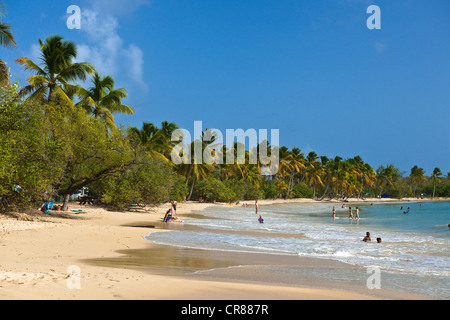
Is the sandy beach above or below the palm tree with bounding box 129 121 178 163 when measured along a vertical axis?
below

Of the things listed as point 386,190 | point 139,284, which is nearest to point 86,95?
point 139,284

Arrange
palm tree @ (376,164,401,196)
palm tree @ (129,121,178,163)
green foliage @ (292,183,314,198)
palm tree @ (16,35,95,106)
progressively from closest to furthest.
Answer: palm tree @ (16,35,95,106)
palm tree @ (129,121,178,163)
green foliage @ (292,183,314,198)
palm tree @ (376,164,401,196)

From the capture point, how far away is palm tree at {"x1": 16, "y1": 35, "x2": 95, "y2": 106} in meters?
23.1

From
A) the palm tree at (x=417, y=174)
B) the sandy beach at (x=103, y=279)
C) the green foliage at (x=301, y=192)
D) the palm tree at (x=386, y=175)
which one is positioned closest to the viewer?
the sandy beach at (x=103, y=279)

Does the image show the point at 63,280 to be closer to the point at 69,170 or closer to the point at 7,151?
the point at 7,151

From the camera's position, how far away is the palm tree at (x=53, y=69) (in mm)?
23058

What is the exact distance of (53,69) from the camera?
76.1ft

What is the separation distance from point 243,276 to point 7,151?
1121cm

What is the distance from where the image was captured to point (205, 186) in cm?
5778

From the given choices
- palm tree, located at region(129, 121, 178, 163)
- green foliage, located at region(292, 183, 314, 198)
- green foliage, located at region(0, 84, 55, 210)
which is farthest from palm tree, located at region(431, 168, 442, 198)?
green foliage, located at region(0, 84, 55, 210)

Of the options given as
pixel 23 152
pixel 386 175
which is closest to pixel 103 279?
pixel 23 152

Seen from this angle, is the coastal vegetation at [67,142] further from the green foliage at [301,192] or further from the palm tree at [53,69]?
the green foliage at [301,192]

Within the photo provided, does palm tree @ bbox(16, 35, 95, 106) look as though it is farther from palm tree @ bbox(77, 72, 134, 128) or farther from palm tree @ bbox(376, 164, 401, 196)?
palm tree @ bbox(376, 164, 401, 196)

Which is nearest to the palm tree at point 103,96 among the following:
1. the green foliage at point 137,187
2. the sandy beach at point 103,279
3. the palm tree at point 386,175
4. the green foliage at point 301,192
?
the green foliage at point 137,187
